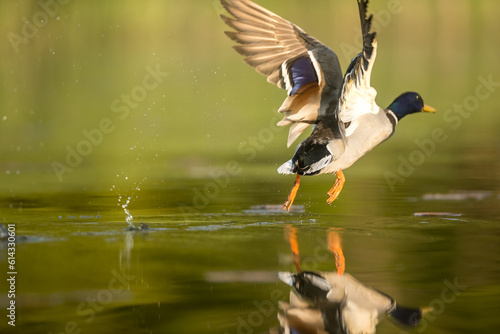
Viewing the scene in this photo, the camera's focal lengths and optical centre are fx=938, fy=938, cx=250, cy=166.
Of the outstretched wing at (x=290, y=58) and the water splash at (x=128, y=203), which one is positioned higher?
the outstretched wing at (x=290, y=58)

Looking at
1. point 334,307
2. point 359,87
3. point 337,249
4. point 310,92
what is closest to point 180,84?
point 310,92

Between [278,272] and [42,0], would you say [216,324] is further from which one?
[42,0]

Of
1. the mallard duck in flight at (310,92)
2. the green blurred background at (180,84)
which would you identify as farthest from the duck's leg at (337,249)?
the green blurred background at (180,84)

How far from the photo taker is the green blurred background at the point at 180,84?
12.8m

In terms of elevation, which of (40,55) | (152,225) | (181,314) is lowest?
(40,55)

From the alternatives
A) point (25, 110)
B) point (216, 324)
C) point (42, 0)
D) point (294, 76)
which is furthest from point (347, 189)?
point (42, 0)

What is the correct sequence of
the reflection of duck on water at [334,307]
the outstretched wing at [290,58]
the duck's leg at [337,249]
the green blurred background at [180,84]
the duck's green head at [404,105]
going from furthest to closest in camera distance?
the green blurred background at [180,84], the duck's green head at [404,105], the outstretched wing at [290,58], the duck's leg at [337,249], the reflection of duck on water at [334,307]

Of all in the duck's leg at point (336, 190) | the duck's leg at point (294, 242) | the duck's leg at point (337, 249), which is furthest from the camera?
the duck's leg at point (336, 190)

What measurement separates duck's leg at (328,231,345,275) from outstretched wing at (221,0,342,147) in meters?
1.53

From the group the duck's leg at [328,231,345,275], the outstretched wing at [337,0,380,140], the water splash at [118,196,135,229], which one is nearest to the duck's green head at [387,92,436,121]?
the outstretched wing at [337,0,380,140]

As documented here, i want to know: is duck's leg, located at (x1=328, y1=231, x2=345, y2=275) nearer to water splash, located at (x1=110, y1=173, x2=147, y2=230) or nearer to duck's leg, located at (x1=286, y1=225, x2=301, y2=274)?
duck's leg, located at (x1=286, y1=225, x2=301, y2=274)

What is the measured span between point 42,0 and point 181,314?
28.3 m

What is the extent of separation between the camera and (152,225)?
7.97 m

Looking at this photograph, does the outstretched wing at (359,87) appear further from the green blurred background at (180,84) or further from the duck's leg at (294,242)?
the green blurred background at (180,84)
